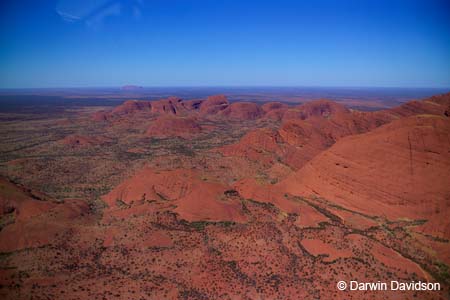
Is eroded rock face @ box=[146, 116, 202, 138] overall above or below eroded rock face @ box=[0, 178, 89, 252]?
above

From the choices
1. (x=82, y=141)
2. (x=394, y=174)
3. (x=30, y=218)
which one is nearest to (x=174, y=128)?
(x=82, y=141)

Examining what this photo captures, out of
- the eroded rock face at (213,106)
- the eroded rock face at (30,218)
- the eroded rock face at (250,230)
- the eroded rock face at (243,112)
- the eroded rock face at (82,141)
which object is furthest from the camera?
the eroded rock face at (213,106)

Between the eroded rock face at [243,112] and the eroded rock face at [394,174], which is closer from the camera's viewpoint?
the eroded rock face at [394,174]

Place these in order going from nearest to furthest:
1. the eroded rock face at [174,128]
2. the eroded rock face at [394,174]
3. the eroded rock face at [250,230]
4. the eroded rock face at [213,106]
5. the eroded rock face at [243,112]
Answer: the eroded rock face at [250,230], the eroded rock face at [394,174], the eroded rock face at [174,128], the eroded rock face at [243,112], the eroded rock face at [213,106]

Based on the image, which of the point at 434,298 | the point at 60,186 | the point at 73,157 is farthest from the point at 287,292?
the point at 73,157

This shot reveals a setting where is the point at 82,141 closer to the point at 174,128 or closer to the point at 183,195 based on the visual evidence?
the point at 174,128

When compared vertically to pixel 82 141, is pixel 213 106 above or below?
above

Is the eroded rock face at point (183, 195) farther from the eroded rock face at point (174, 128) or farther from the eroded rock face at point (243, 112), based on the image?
the eroded rock face at point (243, 112)

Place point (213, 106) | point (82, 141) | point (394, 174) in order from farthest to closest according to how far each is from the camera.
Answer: point (213, 106)
point (82, 141)
point (394, 174)

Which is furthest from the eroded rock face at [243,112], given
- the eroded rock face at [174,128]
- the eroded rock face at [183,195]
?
the eroded rock face at [183,195]

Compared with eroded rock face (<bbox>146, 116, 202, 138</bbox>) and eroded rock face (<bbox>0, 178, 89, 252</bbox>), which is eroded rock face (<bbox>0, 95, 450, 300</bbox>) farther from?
eroded rock face (<bbox>146, 116, 202, 138</bbox>)

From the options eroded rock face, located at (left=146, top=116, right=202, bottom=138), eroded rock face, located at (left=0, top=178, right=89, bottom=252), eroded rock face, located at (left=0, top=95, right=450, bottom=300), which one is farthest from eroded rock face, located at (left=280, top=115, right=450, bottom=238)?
eroded rock face, located at (left=146, top=116, right=202, bottom=138)
